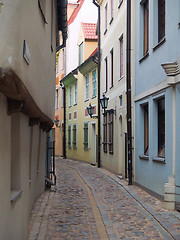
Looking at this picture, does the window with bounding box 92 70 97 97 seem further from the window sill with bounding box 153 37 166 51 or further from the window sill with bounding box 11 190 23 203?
the window sill with bounding box 11 190 23 203

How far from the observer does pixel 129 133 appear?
13.2m

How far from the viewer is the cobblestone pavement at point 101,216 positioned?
680 cm

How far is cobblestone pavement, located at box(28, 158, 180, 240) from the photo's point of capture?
22.3 ft

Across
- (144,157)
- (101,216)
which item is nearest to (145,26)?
(144,157)

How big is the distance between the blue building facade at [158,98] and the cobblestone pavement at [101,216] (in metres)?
0.62

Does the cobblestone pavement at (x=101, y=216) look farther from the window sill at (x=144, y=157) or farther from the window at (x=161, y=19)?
the window at (x=161, y=19)

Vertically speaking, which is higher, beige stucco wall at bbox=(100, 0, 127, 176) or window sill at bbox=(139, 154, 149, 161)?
beige stucco wall at bbox=(100, 0, 127, 176)

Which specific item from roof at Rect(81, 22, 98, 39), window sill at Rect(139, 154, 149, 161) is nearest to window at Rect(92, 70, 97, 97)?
roof at Rect(81, 22, 98, 39)

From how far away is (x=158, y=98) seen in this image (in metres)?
10.8

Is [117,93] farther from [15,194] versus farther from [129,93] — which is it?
[15,194]

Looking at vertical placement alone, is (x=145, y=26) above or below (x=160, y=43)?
above

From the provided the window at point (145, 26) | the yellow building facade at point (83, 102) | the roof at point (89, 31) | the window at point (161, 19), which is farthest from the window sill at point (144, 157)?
the roof at point (89, 31)

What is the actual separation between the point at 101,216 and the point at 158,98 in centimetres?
383

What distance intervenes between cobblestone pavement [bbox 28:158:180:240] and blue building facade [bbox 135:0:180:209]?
0.62m
